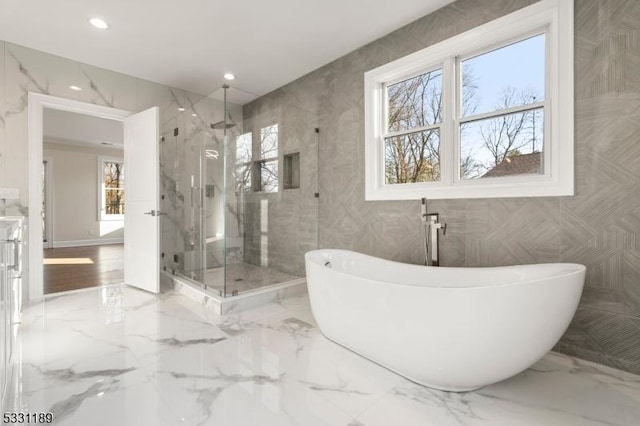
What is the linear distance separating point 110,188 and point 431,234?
26.8 ft

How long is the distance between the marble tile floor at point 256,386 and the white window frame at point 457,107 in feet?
3.73

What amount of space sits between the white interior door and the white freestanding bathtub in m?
2.42

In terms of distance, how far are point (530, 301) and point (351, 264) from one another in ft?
4.51

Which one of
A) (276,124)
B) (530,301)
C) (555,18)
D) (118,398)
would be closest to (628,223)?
(530,301)

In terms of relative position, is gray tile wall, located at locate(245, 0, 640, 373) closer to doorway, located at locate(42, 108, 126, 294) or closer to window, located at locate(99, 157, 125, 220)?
doorway, located at locate(42, 108, 126, 294)

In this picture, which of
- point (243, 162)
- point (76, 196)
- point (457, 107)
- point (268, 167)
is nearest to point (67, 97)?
point (243, 162)

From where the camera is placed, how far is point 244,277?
10.6 ft

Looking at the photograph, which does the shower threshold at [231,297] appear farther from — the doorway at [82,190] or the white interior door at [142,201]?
the doorway at [82,190]

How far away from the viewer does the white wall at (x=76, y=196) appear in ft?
22.7

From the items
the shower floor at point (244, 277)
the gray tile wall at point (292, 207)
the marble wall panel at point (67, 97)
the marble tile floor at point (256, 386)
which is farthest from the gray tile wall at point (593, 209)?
the marble wall panel at point (67, 97)

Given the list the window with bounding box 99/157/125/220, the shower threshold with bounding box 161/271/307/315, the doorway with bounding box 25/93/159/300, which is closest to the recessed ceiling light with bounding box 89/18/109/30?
the doorway with bounding box 25/93/159/300

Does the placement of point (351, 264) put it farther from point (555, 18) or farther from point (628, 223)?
point (555, 18)

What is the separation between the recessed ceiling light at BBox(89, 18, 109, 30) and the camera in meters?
2.54

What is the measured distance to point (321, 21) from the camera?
8.63 ft
